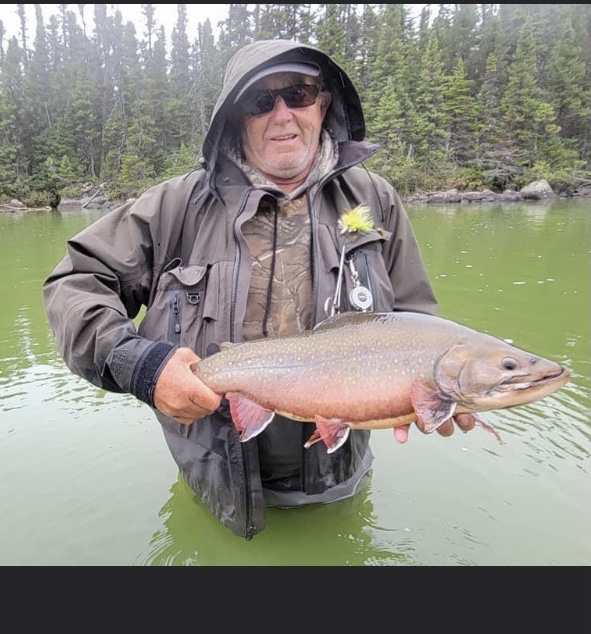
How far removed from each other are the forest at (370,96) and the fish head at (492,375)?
133ft

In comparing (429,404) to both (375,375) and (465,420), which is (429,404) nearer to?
(375,375)

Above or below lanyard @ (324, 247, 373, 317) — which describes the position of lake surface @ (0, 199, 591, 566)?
below

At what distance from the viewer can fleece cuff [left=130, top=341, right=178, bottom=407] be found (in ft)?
7.80


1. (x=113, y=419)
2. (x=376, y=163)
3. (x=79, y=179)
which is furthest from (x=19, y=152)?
(x=113, y=419)

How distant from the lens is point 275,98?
2.96m

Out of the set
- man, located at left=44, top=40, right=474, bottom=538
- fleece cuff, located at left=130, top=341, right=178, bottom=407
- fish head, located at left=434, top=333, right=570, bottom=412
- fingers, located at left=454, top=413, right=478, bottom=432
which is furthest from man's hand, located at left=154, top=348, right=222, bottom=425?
fingers, located at left=454, top=413, right=478, bottom=432

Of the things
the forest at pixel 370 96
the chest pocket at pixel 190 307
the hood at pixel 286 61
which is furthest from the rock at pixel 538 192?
the chest pocket at pixel 190 307

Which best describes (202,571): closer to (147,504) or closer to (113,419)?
(147,504)

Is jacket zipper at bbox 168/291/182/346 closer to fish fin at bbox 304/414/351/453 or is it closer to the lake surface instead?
fish fin at bbox 304/414/351/453

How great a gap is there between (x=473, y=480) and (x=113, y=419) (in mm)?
3249

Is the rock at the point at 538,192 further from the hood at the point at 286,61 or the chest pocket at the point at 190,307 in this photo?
the chest pocket at the point at 190,307

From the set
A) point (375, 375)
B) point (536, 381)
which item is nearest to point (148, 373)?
point (375, 375)

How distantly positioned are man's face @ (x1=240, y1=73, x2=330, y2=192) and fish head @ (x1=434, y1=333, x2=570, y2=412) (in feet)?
4.51

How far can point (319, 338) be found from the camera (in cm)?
243
